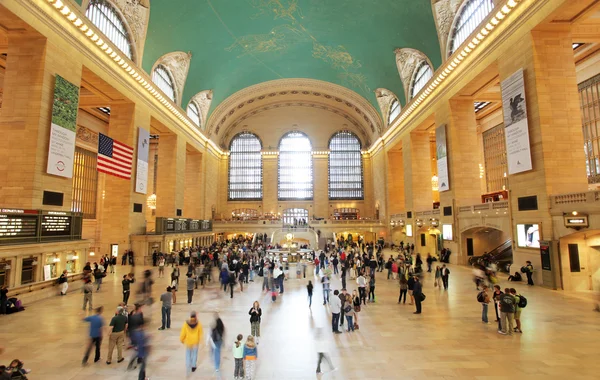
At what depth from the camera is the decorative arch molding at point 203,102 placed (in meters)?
30.1

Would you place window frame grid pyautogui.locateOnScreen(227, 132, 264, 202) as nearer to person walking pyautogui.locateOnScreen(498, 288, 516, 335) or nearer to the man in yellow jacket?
person walking pyautogui.locateOnScreen(498, 288, 516, 335)

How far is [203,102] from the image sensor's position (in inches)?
1232

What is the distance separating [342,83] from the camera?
3312cm

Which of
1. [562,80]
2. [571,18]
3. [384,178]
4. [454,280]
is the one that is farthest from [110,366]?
[384,178]

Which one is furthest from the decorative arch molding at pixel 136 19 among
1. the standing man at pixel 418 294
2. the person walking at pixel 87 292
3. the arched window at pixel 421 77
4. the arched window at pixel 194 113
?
the standing man at pixel 418 294

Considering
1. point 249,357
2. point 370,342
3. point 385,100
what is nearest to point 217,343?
point 249,357

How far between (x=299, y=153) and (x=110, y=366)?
119 ft

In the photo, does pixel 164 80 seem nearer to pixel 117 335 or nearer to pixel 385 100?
pixel 385 100

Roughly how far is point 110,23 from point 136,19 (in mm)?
1872

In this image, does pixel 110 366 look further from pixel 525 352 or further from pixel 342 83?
pixel 342 83

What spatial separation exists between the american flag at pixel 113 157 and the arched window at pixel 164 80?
7492mm

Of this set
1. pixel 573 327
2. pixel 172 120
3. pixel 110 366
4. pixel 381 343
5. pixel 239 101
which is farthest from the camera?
pixel 239 101

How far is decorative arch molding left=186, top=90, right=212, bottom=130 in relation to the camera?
98.7 ft

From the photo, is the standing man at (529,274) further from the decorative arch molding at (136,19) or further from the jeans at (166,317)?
the decorative arch molding at (136,19)
